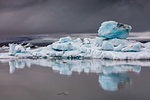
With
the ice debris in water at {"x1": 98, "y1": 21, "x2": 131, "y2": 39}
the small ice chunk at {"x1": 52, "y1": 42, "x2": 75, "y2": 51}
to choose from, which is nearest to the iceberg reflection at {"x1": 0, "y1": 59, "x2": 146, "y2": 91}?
the ice debris in water at {"x1": 98, "y1": 21, "x2": 131, "y2": 39}

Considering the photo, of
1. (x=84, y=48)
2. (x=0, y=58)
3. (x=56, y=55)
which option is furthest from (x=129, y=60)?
(x=0, y=58)

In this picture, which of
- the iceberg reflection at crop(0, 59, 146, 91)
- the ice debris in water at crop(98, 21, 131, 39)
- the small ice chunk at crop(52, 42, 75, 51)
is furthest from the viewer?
the small ice chunk at crop(52, 42, 75, 51)

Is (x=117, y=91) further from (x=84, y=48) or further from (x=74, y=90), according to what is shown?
(x=84, y=48)

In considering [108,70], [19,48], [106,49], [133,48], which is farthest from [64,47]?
[108,70]

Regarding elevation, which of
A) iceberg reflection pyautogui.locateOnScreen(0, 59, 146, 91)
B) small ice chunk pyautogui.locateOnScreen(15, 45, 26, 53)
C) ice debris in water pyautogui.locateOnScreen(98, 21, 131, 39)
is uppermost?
ice debris in water pyautogui.locateOnScreen(98, 21, 131, 39)

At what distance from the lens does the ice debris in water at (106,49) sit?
58.1ft

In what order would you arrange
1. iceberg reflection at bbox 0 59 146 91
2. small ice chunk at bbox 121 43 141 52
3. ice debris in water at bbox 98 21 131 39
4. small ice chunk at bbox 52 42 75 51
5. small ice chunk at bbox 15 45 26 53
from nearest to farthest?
iceberg reflection at bbox 0 59 146 91, small ice chunk at bbox 121 43 141 52, ice debris in water at bbox 98 21 131 39, small ice chunk at bbox 52 42 75 51, small ice chunk at bbox 15 45 26 53

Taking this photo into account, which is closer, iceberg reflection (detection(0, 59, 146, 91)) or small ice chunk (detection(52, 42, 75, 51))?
iceberg reflection (detection(0, 59, 146, 91))

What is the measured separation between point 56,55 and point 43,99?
14937 millimetres

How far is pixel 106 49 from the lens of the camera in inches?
743

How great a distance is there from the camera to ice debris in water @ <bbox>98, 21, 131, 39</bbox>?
65.1ft

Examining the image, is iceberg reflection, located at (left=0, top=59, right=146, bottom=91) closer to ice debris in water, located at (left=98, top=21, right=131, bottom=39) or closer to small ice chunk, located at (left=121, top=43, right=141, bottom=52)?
small ice chunk, located at (left=121, top=43, right=141, bottom=52)

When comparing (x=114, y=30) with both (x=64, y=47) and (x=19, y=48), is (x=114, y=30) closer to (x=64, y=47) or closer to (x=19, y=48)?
(x=64, y=47)

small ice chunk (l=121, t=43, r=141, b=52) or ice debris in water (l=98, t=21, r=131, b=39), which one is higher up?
ice debris in water (l=98, t=21, r=131, b=39)
